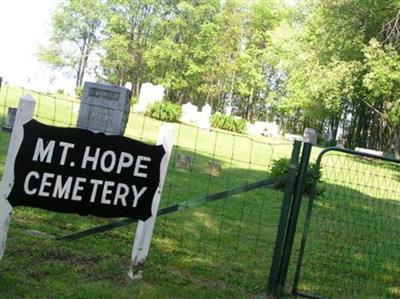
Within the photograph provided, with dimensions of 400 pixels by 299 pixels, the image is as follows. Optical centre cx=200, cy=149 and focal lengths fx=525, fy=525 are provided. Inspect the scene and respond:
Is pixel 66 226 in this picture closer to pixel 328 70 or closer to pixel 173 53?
pixel 328 70

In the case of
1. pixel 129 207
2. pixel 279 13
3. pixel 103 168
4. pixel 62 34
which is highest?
pixel 279 13

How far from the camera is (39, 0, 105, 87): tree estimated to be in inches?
2370

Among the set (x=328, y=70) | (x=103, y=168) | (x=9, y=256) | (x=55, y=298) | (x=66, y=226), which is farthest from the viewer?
(x=328, y=70)

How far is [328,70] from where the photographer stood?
30.0m

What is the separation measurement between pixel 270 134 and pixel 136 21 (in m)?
24.5

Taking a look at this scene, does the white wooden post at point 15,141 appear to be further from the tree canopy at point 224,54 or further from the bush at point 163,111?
the tree canopy at point 224,54

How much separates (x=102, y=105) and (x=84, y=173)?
999 centimetres

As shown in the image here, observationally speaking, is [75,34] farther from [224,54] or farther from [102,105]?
[102,105]

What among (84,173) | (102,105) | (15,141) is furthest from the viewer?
(102,105)

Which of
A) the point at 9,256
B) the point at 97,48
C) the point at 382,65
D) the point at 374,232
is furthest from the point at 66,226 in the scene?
the point at 97,48

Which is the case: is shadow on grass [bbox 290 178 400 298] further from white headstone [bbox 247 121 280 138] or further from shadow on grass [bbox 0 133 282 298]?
white headstone [bbox 247 121 280 138]

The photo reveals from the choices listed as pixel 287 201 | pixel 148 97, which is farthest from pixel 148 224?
pixel 148 97

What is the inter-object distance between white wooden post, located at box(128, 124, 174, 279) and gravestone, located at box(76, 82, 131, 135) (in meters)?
9.09

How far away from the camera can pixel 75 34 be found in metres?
62.1
